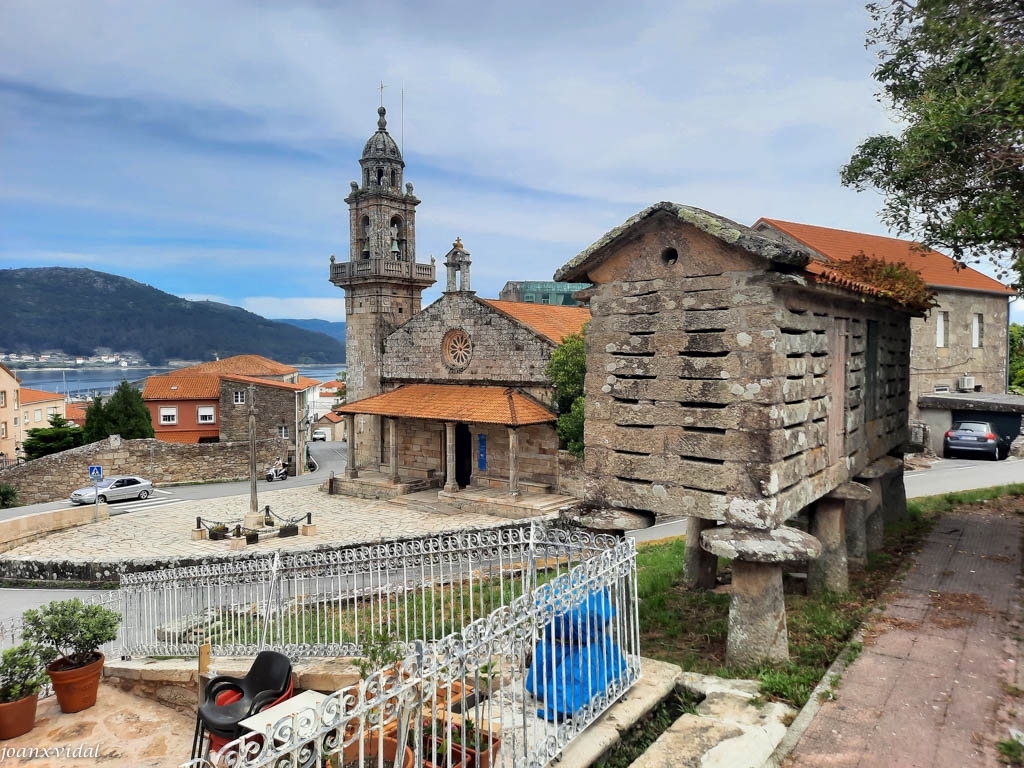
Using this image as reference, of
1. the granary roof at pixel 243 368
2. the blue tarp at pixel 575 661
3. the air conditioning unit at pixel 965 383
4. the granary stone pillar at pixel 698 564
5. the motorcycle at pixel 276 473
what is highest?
the granary roof at pixel 243 368

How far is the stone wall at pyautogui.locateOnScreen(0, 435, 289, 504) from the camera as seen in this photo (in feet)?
97.4

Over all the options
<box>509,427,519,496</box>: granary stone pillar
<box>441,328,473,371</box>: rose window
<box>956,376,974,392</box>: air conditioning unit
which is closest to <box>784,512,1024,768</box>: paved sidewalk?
<box>509,427,519,496</box>: granary stone pillar

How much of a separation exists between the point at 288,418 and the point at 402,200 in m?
14.7

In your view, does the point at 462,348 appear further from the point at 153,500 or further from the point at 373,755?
the point at 373,755

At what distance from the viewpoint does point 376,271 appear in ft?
96.6

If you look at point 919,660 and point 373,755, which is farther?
point 919,660

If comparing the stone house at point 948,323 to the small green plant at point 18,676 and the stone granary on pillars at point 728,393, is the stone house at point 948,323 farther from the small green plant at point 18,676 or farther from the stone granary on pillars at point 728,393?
the small green plant at point 18,676

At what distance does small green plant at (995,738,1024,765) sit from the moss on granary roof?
4.12 m

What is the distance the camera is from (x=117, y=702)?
8.60 metres

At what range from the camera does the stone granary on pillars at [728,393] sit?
21.1ft

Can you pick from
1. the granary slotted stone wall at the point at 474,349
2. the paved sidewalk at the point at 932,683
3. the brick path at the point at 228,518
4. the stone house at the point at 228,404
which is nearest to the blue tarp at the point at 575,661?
the paved sidewalk at the point at 932,683

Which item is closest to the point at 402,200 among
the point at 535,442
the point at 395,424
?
the point at 395,424

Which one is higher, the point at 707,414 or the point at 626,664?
the point at 707,414

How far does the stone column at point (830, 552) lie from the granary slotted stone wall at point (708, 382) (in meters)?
0.47
